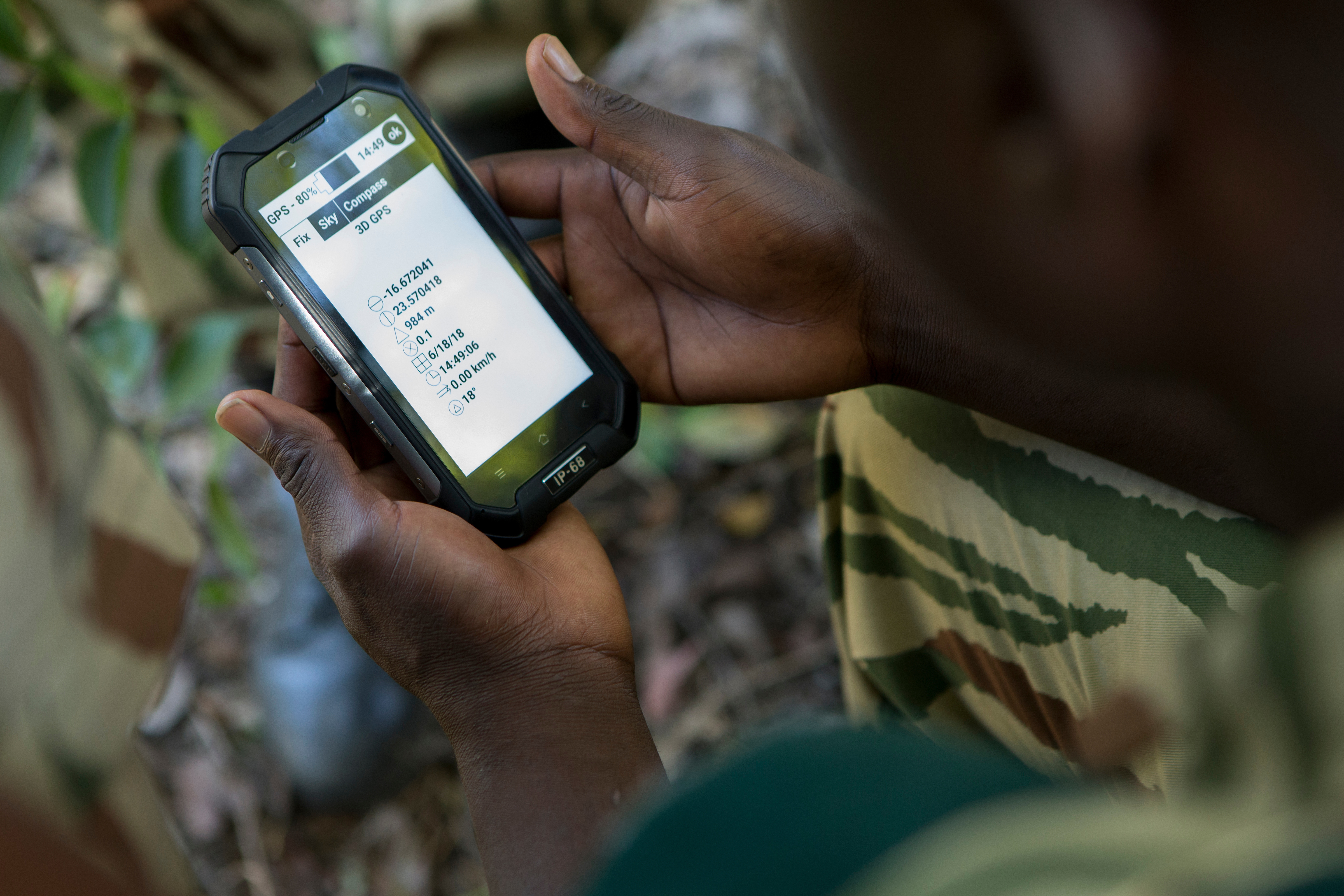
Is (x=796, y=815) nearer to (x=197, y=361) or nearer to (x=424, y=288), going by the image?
(x=424, y=288)

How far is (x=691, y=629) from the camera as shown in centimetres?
94

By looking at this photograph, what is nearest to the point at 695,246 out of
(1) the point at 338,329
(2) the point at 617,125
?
(2) the point at 617,125

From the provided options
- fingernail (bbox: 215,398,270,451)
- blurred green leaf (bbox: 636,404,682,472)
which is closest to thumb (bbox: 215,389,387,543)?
fingernail (bbox: 215,398,270,451)

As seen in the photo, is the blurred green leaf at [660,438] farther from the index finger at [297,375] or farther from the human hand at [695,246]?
the index finger at [297,375]

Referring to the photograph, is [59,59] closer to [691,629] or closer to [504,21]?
[504,21]

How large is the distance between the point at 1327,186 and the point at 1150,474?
28 cm

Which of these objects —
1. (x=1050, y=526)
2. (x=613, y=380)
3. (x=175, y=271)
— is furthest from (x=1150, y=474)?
(x=175, y=271)

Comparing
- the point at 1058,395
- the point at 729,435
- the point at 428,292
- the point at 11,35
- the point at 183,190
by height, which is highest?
the point at 11,35

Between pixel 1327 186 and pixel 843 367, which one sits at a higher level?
pixel 1327 186

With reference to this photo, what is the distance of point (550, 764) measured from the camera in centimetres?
44

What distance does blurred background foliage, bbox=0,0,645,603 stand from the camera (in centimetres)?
71

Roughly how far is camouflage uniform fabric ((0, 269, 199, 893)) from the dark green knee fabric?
39 cm

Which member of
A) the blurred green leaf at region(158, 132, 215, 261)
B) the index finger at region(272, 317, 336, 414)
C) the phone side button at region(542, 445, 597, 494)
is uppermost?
the blurred green leaf at region(158, 132, 215, 261)

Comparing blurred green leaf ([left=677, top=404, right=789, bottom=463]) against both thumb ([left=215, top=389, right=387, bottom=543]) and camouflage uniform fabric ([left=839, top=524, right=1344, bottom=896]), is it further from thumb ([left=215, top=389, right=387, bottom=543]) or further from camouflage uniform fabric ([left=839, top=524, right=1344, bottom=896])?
camouflage uniform fabric ([left=839, top=524, right=1344, bottom=896])
